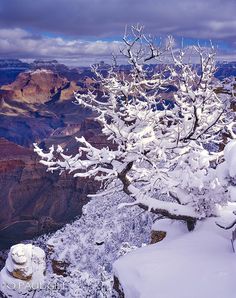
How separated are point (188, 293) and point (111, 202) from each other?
60.6 m

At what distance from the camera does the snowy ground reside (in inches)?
395

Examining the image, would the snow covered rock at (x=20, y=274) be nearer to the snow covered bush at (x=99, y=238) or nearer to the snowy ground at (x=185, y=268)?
the snow covered bush at (x=99, y=238)

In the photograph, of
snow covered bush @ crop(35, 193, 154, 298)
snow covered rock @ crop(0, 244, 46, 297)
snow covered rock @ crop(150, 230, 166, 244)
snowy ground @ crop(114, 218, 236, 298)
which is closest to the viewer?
snowy ground @ crop(114, 218, 236, 298)

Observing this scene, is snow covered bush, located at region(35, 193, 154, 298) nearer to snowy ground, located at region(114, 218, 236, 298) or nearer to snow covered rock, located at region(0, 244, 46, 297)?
snow covered rock, located at region(0, 244, 46, 297)

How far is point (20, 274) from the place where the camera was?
97.0 ft

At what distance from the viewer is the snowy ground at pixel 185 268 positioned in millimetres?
10023

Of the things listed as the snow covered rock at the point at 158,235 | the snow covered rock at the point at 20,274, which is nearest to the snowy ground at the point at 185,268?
the snow covered rock at the point at 158,235

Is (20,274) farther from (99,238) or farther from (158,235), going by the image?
(99,238)

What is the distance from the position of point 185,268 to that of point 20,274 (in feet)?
70.2

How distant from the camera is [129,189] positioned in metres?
14.3

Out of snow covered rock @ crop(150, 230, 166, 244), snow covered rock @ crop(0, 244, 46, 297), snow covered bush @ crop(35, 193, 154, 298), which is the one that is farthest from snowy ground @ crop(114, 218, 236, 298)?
snow covered bush @ crop(35, 193, 154, 298)

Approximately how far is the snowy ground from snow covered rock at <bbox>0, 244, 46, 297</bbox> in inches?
730

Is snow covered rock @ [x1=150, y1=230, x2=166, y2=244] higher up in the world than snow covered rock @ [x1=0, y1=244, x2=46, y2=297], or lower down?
higher up

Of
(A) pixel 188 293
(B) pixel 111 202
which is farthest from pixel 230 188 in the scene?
(B) pixel 111 202
